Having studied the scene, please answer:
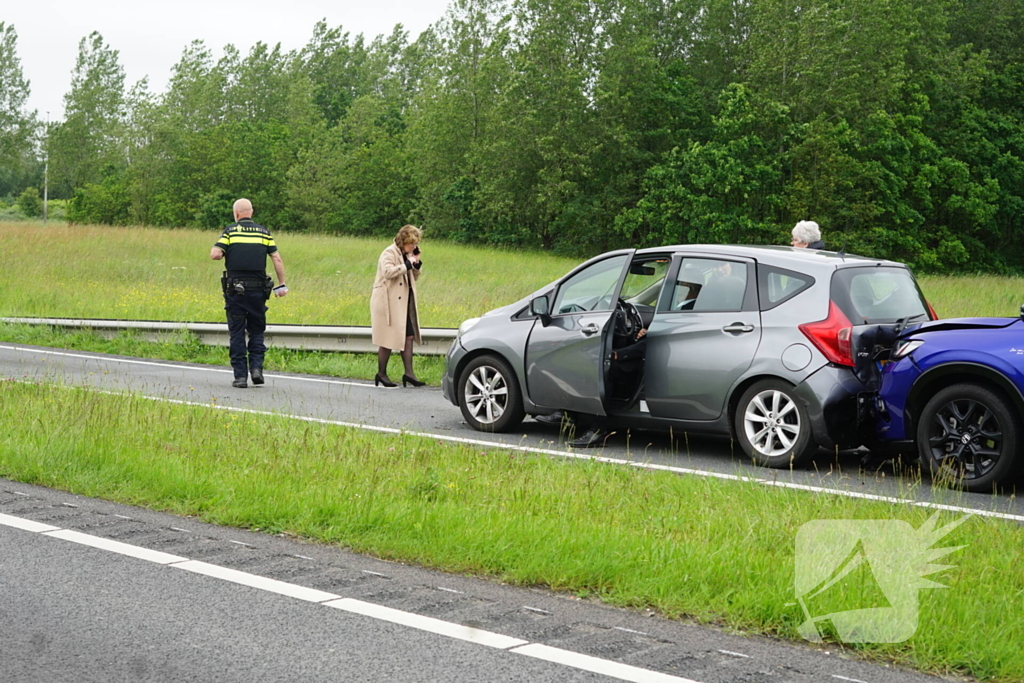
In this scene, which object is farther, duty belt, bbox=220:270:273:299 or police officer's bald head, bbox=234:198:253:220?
duty belt, bbox=220:270:273:299

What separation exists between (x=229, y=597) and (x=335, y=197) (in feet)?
249

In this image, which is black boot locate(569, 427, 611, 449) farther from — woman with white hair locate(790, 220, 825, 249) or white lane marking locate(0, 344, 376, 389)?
white lane marking locate(0, 344, 376, 389)

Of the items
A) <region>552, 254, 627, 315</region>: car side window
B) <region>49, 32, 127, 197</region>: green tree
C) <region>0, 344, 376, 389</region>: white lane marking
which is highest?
<region>49, 32, 127, 197</region>: green tree

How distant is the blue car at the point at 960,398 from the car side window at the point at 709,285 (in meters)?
1.30

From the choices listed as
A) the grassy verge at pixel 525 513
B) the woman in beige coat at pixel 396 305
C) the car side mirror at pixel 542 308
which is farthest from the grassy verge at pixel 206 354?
the grassy verge at pixel 525 513

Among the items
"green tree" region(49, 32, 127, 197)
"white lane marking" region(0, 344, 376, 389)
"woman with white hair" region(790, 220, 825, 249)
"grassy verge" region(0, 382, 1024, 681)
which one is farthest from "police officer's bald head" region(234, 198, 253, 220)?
"green tree" region(49, 32, 127, 197)

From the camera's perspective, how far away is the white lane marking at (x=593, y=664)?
4.15 m

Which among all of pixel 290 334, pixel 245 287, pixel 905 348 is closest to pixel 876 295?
pixel 905 348

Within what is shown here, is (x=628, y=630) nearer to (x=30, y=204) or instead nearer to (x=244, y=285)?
(x=244, y=285)

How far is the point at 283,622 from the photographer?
15.8ft

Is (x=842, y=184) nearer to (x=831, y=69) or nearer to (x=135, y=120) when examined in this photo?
(x=831, y=69)

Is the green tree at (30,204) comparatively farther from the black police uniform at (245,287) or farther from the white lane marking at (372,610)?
the white lane marking at (372,610)

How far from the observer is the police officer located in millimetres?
13484

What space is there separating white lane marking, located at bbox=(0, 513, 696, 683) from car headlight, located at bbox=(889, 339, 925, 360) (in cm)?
465
